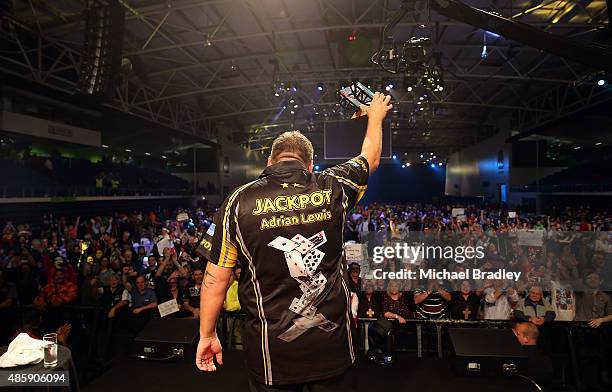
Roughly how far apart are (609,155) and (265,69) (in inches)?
777

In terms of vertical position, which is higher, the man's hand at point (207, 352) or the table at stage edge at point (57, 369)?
the man's hand at point (207, 352)

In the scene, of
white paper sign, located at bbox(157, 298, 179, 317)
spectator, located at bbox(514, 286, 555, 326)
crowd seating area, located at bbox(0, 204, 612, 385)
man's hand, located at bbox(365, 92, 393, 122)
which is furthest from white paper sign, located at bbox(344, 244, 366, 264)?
man's hand, located at bbox(365, 92, 393, 122)

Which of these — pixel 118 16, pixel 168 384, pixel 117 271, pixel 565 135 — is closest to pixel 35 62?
pixel 118 16

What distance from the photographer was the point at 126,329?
5891 mm

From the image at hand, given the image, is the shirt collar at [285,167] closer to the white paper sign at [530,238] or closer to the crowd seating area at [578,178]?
the white paper sign at [530,238]

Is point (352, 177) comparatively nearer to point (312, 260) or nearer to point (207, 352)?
point (312, 260)

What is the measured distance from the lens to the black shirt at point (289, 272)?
1.59 m

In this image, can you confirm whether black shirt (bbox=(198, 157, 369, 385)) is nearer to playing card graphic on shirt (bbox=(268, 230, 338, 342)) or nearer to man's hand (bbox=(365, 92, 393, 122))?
playing card graphic on shirt (bbox=(268, 230, 338, 342))

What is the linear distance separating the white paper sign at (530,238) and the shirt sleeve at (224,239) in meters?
7.88

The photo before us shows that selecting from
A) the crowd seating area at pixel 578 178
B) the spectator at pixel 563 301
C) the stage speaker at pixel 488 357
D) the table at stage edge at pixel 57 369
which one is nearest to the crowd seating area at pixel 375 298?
the spectator at pixel 563 301

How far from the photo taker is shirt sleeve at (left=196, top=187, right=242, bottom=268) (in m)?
1.66

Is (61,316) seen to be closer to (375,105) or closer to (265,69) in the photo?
(375,105)

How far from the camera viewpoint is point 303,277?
1.60 m

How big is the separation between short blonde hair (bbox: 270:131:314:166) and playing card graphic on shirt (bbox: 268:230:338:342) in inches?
16.1
